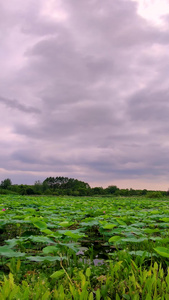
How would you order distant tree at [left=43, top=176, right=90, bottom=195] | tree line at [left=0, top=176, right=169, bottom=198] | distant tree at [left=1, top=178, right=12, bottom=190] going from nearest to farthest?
tree line at [left=0, top=176, right=169, bottom=198] → distant tree at [left=1, top=178, right=12, bottom=190] → distant tree at [left=43, top=176, right=90, bottom=195]

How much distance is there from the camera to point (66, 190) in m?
53.1

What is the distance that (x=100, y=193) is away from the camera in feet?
175

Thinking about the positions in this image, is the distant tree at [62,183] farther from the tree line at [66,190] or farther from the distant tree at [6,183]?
the distant tree at [6,183]

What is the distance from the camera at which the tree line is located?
46044mm

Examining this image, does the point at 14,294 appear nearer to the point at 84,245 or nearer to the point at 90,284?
the point at 90,284

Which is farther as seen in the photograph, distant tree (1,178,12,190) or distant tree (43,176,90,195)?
distant tree (43,176,90,195)

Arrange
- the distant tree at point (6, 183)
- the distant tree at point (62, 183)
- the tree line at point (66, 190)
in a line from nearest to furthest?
the tree line at point (66, 190)
the distant tree at point (6, 183)
the distant tree at point (62, 183)

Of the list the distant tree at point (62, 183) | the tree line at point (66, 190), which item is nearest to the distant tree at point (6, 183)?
the tree line at point (66, 190)

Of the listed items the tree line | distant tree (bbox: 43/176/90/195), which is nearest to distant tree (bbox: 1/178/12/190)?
the tree line

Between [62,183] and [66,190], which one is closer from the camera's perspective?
[66,190]

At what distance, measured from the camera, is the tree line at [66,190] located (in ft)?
151

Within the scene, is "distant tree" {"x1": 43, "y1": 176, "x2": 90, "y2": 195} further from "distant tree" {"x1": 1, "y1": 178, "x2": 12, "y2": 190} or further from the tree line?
"distant tree" {"x1": 1, "y1": 178, "x2": 12, "y2": 190}

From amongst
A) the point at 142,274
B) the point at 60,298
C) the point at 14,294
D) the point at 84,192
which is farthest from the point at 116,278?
the point at 84,192

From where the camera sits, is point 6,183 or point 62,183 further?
point 62,183
